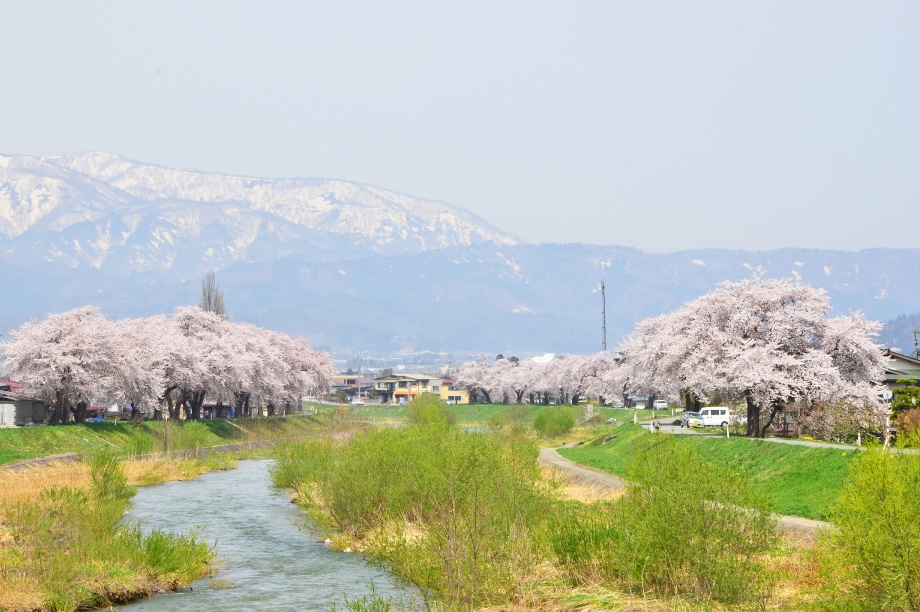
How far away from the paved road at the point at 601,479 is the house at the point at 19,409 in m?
49.7

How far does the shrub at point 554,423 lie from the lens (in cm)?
10562

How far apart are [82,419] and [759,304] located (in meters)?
60.9

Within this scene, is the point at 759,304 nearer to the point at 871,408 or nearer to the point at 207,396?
the point at 871,408

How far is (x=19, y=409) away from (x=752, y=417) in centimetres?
6698

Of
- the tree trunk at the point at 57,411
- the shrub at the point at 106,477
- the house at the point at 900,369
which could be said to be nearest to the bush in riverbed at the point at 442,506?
the shrub at the point at 106,477

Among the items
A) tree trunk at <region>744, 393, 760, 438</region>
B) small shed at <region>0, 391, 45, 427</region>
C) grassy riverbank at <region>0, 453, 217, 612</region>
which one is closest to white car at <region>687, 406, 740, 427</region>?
tree trunk at <region>744, 393, 760, 438</region>

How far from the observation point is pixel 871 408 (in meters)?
56.6

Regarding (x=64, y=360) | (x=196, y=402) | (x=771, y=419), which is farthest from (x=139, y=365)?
(x=771, y=419)

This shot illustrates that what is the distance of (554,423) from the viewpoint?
106062 millimetres

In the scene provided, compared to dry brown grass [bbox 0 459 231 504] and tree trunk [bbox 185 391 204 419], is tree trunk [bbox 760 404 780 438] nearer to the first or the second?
dry brown grass [bbox 0 459 231 504]

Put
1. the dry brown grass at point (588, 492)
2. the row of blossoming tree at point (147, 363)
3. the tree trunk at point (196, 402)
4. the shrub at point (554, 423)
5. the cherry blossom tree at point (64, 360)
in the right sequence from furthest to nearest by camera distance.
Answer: the shrub at point (554, 423) < the tree trunk at point (196, 402) < the row of blossoming tree at point (147, 363) < the cherry blossom tree at point (64, 360) < the dry brown grass at point (588, 492)

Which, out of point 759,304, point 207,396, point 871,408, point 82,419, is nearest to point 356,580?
point 871,408

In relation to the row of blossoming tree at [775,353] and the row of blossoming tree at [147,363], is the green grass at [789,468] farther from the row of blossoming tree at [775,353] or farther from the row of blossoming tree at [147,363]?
the row of blossoming tree at [147,363]

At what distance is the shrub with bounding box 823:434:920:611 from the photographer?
15273mm
